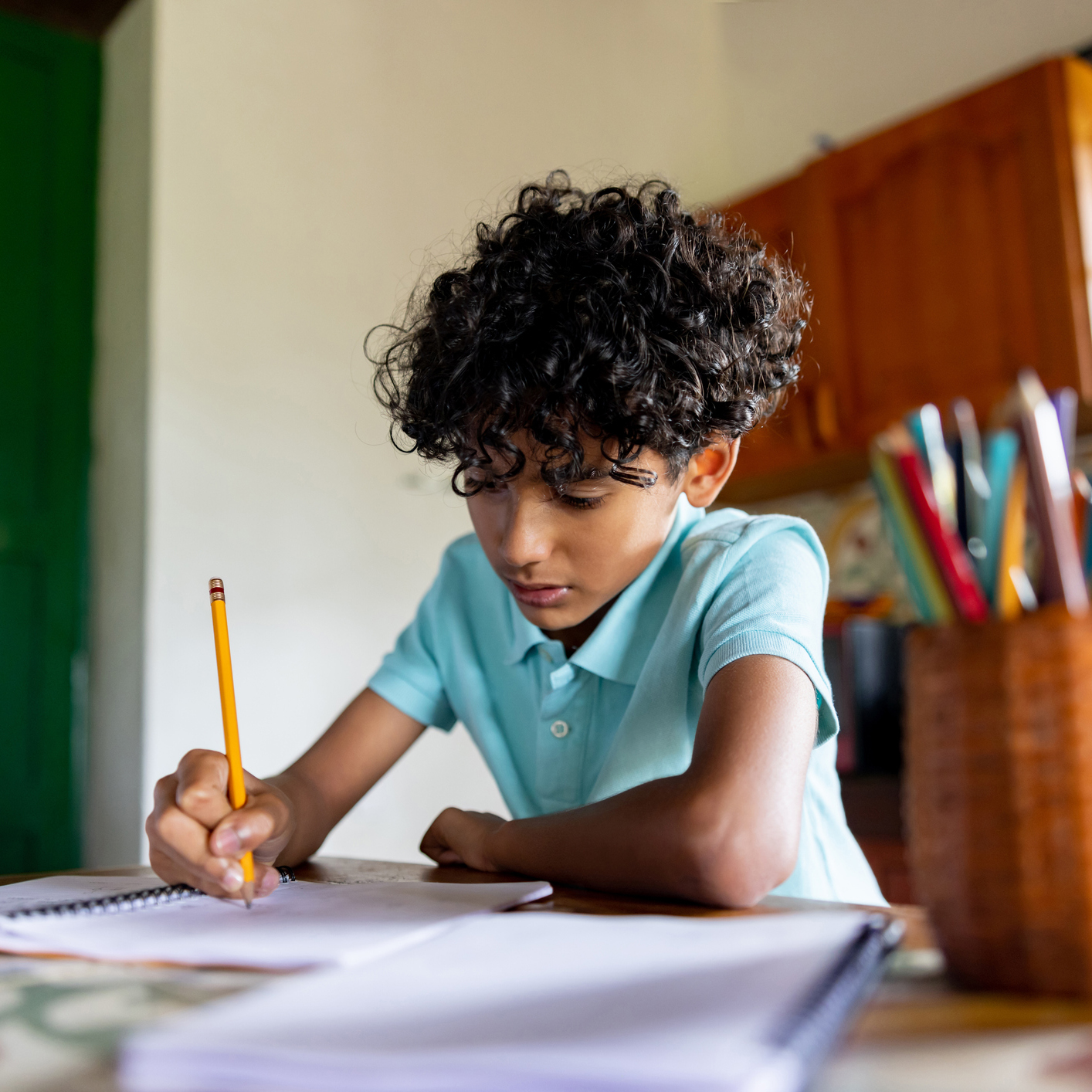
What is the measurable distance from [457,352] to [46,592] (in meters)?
1.52

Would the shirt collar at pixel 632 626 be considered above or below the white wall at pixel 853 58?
below

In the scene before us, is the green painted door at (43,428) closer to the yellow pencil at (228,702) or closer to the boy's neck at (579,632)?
the boy's neck at (579,632)

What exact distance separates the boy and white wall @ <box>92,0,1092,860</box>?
42.0 inches

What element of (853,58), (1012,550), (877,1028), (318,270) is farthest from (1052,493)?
(853,58)

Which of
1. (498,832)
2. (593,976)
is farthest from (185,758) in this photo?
(593,976)

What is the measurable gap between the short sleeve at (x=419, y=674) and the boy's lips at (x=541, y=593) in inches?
9.5

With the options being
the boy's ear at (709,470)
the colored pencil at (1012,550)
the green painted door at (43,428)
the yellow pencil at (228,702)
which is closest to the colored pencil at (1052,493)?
the colored pencil at (1012,550)

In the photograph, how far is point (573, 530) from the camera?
86cm

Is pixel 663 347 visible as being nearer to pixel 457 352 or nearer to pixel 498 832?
pixel 457 352

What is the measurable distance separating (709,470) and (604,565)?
0.17m

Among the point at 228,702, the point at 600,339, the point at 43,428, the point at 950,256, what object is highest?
the point at 950,256

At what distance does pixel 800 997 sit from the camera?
0.33 m

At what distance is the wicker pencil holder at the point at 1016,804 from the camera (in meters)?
0.35

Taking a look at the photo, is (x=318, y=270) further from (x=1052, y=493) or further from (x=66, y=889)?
(x=1052, y=493)
